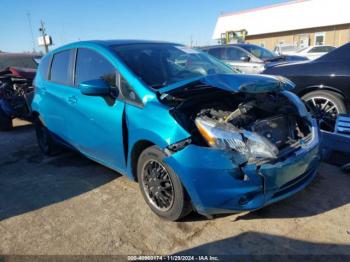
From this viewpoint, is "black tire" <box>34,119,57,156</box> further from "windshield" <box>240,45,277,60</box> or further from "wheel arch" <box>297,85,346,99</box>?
"windshield" <box>240,45,277,60</box>

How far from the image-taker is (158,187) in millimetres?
3152

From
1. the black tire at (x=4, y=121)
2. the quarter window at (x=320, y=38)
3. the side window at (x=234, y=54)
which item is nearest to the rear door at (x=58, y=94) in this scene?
the black tire at (x=4, y=121)

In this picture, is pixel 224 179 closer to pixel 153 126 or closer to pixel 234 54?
pixel 153 126

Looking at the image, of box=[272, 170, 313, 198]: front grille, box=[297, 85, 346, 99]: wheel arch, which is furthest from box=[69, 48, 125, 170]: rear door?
box=[297, 85, 346, 99]: wheel arch

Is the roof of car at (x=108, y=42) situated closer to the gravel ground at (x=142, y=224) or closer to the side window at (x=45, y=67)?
the side window at (x=45, y=67)

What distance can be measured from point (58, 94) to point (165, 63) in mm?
1652

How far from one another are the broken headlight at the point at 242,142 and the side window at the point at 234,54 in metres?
9.05

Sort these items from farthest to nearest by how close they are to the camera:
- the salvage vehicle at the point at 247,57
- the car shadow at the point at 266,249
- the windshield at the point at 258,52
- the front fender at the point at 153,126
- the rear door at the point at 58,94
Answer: the windshield at the point at 258,52 < the salvage vehicle at the point at 247,57 < the rear door at the point at 58,94 < the front fender at the point at 153,126 < the car shadow at the point at 266,249

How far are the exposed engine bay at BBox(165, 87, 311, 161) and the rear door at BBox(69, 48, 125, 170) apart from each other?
84cm

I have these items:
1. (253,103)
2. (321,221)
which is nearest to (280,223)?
(321,221)

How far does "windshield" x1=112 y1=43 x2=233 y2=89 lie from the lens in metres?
3.50

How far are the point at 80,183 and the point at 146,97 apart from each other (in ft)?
5.79

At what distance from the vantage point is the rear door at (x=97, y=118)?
3.49m

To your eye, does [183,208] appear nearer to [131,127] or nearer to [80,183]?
[131,127]
